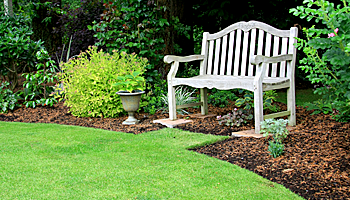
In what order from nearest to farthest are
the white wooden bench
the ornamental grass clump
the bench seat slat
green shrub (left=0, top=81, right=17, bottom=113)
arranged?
the ornamental grass clump
the white wooden bench
the bench seat slat
green shrub (left=0, top=81, right=17, bottom=113)

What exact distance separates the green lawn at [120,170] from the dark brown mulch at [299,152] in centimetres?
19

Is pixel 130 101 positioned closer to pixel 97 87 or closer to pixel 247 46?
pixel 97 87

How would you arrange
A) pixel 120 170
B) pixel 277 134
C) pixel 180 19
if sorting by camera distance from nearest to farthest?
pixel 120 170 → pixel 277 134 → pixel 180 19

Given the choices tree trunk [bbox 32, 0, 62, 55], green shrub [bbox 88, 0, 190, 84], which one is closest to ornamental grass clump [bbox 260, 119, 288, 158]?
green shrub [bbox 88, 0, 190, 84]

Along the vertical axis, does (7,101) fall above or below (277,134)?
above

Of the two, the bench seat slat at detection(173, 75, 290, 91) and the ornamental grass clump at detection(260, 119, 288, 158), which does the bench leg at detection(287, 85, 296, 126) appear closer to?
the bench seat slat at detection(173, 75, 290, 91)

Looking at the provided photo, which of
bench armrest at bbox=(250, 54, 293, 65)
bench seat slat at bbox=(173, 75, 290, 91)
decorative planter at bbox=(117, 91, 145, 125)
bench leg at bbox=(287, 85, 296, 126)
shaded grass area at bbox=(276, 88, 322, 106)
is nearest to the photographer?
bench armrest at bbox=(250, 54, 293, 65)

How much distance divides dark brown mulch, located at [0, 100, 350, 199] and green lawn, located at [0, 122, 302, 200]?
19cm

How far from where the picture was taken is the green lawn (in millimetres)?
2650

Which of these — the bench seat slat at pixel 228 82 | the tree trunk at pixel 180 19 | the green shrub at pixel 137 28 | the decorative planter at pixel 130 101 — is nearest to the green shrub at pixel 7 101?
the green shrub at pixel 137 28

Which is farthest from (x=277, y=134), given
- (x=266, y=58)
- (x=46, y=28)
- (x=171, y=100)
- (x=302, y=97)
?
(x=46, y=28)

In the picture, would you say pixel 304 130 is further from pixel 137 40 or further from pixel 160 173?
pixel 137 40

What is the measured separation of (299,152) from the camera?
3.47 metres

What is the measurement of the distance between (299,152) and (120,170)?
177 centimetres
